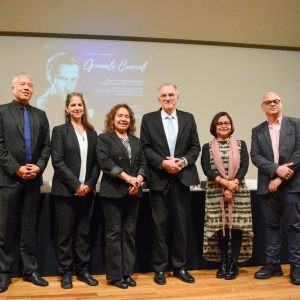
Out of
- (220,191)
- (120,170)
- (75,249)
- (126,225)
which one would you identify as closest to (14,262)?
(75,249)

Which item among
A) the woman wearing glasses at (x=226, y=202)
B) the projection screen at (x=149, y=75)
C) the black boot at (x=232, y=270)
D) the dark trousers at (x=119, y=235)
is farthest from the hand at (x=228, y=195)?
the projection screen at (x=149, y=75)

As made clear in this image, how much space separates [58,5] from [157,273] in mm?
3944

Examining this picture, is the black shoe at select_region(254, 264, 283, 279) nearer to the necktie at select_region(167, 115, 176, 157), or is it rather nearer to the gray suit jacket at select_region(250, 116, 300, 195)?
the gray suit jacket at select_region(250, 116, 300, 195)

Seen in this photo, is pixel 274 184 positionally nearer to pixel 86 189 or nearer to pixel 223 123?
pixel 223 123

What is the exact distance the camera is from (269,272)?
11.2 ft

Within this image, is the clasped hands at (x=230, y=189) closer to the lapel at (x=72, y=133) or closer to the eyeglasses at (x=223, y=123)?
the eyeglasses at (x=223, y=123)

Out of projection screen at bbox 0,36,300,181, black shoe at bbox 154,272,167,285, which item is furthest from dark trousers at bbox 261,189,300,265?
projection screen at bbox 0,36,300,181

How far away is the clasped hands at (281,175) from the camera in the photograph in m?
3.25

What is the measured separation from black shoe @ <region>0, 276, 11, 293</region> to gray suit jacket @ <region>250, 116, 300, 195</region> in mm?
2205

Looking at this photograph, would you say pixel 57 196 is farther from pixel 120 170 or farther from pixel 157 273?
pixel 157 273

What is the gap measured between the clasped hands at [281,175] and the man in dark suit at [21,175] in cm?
190

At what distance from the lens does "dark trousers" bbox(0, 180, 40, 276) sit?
3020 millimetres

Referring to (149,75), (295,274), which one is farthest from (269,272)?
(149,75)

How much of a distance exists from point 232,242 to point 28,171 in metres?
1.82
